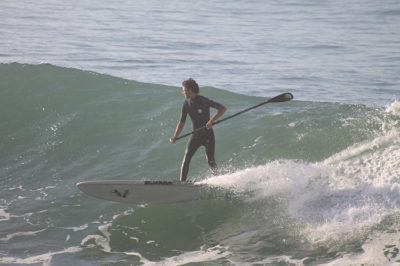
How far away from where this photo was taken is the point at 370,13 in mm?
32312

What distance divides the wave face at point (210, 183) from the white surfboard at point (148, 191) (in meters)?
0.20

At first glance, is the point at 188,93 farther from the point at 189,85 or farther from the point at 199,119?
the point at 199,119

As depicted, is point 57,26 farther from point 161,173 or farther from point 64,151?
point 161,173

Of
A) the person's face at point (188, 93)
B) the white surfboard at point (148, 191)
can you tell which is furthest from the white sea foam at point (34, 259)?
the person's face at point (188, 93)

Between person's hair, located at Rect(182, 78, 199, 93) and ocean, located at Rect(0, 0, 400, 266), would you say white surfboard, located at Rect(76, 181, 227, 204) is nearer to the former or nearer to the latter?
ocean, located at Rect(0, 0, 400, 266)

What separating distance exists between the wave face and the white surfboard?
195 millimetres

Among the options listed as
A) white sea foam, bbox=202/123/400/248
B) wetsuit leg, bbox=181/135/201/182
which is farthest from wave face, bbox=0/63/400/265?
wetsuit leg, bbox=181/135/201/182

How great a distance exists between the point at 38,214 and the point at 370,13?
28597 mm

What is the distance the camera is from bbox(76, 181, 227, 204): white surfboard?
285 inches

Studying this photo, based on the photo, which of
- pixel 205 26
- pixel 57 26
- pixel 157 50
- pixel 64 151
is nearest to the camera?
pixel 64 151

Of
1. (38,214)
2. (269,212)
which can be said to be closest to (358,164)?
(269,212)

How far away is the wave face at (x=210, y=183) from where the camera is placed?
6.61 meters

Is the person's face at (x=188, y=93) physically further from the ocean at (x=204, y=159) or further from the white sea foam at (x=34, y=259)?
the white sea foam at (x=34, y=259)

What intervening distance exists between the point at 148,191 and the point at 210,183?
846 millimetres
